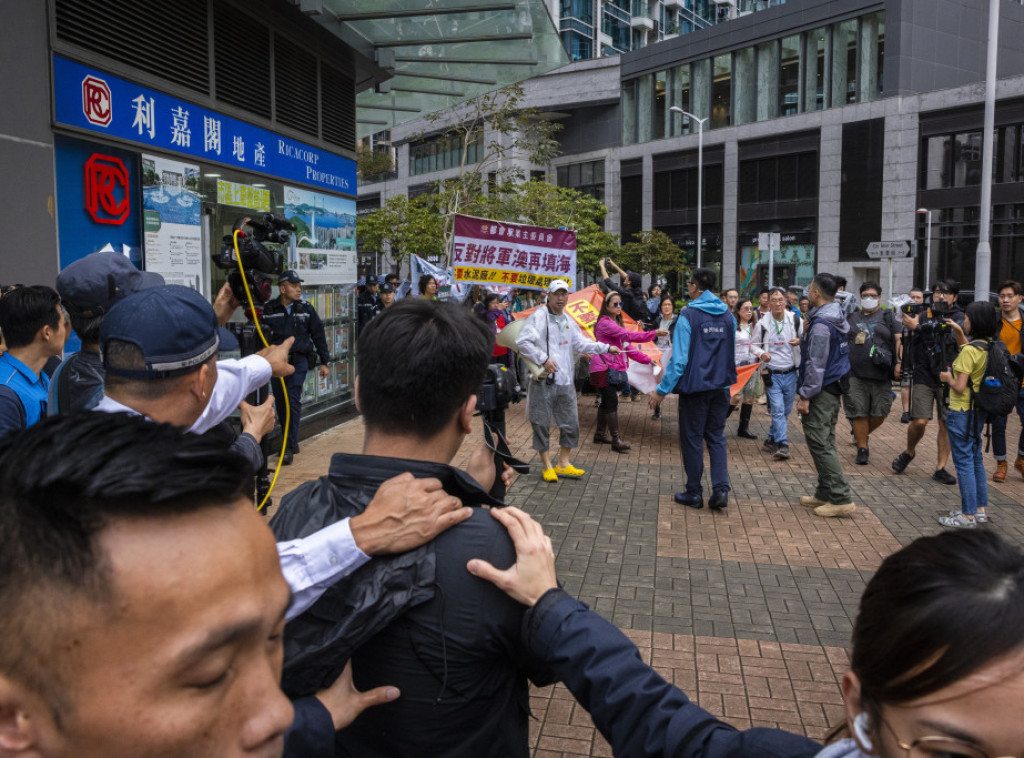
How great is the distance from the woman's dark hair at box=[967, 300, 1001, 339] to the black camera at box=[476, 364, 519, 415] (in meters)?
5.48

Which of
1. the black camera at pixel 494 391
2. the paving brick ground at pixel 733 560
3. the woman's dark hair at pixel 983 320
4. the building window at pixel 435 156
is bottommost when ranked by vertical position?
the paving brick ground at pixel 733 560

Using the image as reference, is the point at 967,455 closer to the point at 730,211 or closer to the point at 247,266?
the point at 247,266

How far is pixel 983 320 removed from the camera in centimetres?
677

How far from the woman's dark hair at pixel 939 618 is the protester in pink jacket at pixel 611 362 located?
8.36 meters

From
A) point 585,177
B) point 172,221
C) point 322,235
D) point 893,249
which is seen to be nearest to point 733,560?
point 172,221

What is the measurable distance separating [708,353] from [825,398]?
110cm

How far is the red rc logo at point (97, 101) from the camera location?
6.37 meters

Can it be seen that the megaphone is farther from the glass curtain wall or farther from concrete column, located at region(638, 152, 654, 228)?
concrete column, located at region(638, 152, 654, 228)

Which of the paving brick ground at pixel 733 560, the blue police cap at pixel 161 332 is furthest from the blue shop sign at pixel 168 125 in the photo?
the blue police cap at pixel 161 332

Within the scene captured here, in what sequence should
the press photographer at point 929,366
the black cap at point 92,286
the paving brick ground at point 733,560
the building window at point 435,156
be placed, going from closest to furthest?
the black cap at point 92,286
the paving brick ground at point 733,560
the press photographer at point 929,366
the building window at point 435,156

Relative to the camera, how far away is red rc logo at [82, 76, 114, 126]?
6371mm

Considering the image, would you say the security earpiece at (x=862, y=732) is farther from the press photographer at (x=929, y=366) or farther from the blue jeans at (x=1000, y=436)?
the blue jeans at (x=1000, y=436)

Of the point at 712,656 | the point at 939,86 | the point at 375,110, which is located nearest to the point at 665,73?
the point at 939,86

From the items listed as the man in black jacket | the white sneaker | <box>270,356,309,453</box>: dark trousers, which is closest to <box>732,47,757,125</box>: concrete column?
<box>270,356,309,453</box>: dark trousers
